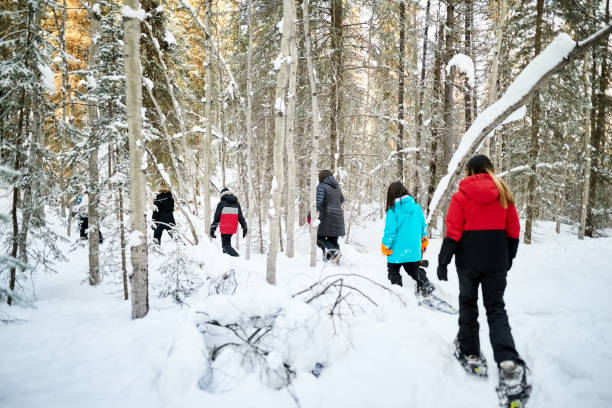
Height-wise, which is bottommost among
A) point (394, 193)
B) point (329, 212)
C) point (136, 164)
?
point (329, 212)

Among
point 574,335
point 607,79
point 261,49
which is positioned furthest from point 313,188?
point 607,79

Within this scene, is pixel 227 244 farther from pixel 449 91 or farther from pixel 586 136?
pixel 586 136

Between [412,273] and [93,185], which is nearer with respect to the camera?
[412,273]

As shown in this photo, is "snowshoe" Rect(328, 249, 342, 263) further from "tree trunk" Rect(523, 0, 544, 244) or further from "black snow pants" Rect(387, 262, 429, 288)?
"tree trunk" Rect(523, 0, 544, 244)

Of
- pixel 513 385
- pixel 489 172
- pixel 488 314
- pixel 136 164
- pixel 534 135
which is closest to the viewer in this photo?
pixel 513 385

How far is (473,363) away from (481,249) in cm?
105

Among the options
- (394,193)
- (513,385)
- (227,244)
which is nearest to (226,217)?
(227,244)

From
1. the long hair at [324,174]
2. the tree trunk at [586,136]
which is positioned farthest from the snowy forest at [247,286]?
the tree trunk at [586,136]

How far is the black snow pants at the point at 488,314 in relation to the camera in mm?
2525

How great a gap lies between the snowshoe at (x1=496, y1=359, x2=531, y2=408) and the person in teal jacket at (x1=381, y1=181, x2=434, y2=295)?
1946mm

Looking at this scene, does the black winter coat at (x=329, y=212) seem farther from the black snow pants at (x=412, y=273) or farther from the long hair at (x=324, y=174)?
the black snow pants at (x=412, y=273)

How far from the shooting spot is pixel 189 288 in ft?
14.7

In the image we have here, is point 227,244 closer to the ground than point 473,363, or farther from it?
farther from it

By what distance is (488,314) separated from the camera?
272 centimetres
